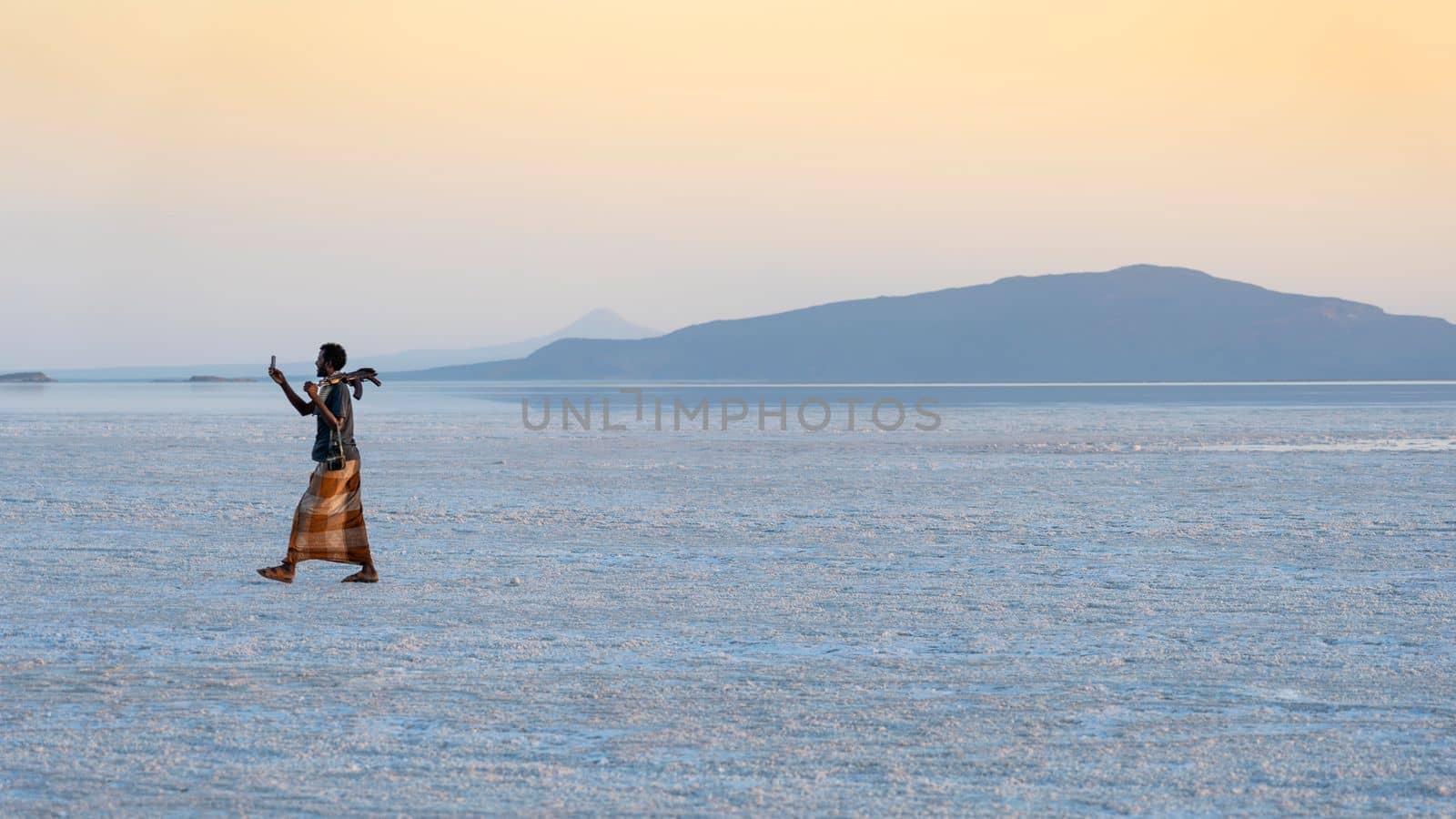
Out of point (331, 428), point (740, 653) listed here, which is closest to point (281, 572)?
point (331, 428)

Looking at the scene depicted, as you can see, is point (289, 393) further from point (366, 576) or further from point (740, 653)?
point (740, 653)

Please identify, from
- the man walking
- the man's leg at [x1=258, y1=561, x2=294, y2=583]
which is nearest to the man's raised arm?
the man walking

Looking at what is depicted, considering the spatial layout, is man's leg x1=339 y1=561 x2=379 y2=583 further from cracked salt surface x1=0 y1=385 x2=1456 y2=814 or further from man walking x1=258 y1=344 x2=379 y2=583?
cracked salt surface x1=0 y1=385 x2=1456 y2=814

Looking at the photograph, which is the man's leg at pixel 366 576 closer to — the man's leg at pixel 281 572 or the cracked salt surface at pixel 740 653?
the cracked salt surface at pixel 740 653

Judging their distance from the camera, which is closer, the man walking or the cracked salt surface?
the cracked salt surface

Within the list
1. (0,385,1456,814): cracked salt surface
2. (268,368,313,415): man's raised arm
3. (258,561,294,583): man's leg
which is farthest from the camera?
(258,561,294,583): man's leg

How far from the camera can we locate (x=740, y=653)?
8188mm

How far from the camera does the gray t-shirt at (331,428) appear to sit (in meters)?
10.7

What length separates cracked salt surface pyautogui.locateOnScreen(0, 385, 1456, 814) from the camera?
5.68 metres

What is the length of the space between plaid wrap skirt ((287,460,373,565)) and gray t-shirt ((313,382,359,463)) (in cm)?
9

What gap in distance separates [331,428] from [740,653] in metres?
3.82

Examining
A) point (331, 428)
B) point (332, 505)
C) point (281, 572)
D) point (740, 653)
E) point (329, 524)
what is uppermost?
point (331, 428)

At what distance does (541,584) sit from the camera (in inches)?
427

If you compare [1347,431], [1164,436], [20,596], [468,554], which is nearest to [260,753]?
[20,596]
